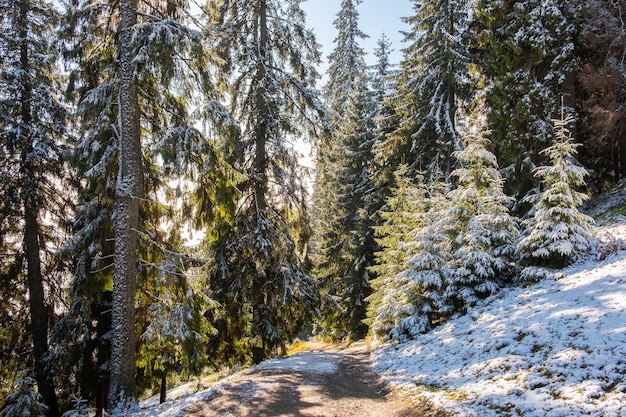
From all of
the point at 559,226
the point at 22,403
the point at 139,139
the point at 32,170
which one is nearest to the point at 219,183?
the point at 139,139

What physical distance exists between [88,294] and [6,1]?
34.1 feet

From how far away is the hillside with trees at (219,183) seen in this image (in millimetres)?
8812

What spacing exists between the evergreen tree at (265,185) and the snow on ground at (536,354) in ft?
14.7

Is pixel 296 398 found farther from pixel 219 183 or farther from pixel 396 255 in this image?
pixel 396 255

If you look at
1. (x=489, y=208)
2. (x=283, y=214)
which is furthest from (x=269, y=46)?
(x=489, y=208)

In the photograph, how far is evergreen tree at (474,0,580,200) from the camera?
14312 mm

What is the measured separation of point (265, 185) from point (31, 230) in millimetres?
8085

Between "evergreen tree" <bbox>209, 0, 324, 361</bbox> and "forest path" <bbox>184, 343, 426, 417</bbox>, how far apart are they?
8.15 ft

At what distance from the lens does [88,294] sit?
32.1ft

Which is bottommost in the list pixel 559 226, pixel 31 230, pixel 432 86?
pixel 559 226

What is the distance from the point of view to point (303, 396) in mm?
8547

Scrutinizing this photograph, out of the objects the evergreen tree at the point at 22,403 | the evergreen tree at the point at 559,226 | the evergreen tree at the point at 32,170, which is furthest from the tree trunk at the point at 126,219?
the evergreen tree at the point at 559,226

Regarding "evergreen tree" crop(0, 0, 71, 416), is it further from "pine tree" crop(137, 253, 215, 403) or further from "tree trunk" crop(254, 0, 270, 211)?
"tree trunk" crop(254, 0, 270, 211)

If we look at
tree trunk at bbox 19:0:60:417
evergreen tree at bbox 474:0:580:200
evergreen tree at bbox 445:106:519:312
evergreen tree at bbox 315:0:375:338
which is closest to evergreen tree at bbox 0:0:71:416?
tree trunk at bbox 19:0:60:417
